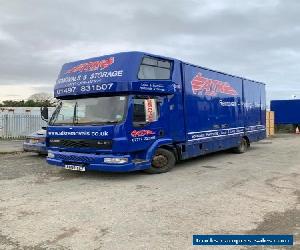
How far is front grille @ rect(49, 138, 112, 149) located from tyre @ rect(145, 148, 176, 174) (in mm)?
1617

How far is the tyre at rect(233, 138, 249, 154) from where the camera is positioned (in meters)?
16.1

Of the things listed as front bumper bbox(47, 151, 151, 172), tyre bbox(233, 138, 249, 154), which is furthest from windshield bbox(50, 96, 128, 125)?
tyre bbox(233, 138, 249, 154)

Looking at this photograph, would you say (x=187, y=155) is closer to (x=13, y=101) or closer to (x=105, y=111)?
(x=105, y=111)

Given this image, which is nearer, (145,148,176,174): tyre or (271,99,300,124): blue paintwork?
(145,148,176,174): tyre

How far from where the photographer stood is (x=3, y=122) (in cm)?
2489

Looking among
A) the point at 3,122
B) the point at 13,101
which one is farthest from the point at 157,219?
the point at 13,101

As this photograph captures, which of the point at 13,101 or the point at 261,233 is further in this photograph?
the point at 13,101

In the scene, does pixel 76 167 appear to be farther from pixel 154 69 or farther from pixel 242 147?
pixel 242 147

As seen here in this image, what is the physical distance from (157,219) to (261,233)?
1.61m

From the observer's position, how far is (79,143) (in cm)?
997

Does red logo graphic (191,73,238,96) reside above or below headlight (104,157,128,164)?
above

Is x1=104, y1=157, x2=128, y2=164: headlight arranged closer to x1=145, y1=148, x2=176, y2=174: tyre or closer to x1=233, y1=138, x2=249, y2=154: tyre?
x1=145, y1=148, x2=176, y2=174: tyre

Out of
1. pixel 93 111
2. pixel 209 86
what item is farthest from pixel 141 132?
pixel 209 86

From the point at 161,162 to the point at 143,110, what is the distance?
5.46 ft
